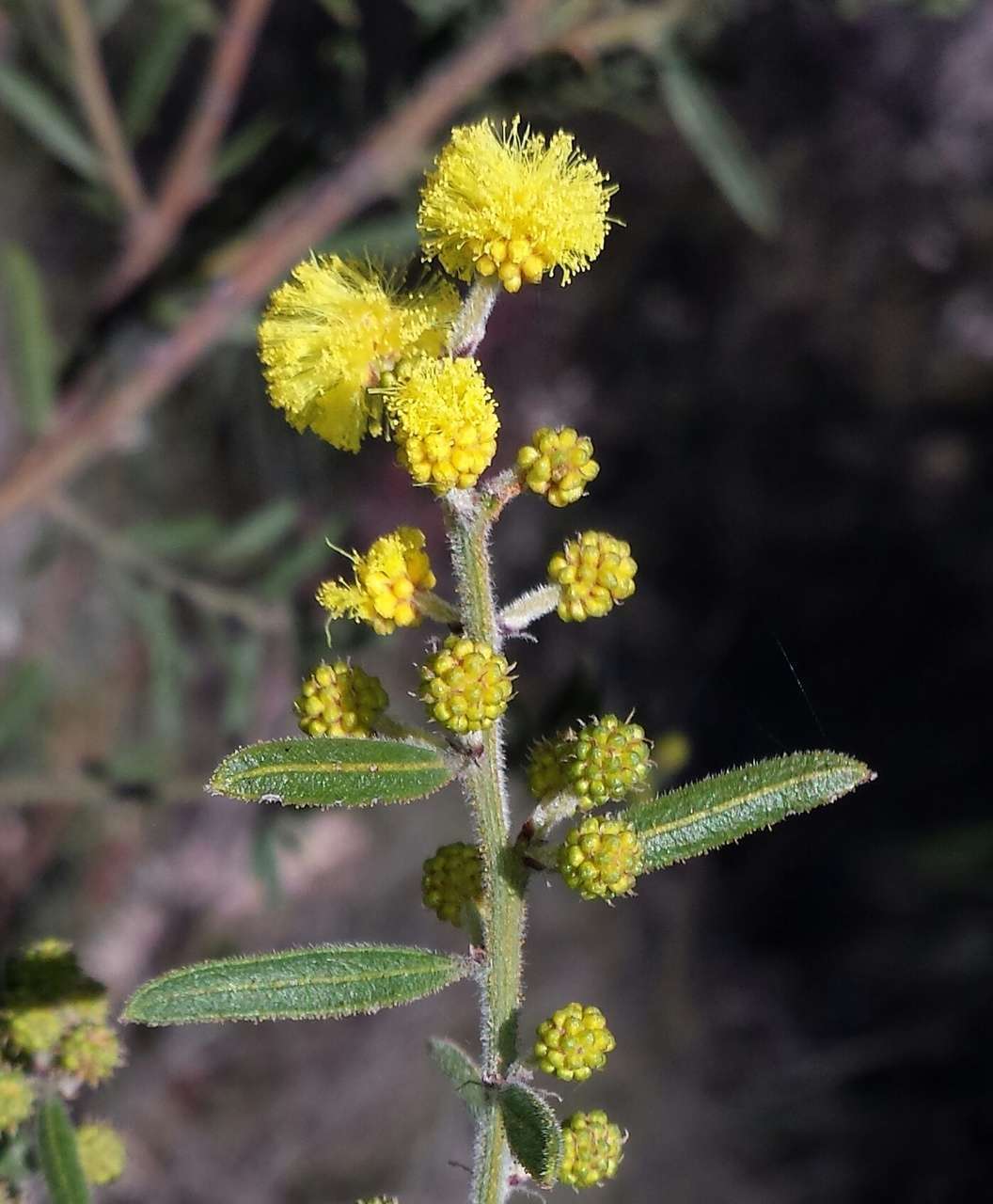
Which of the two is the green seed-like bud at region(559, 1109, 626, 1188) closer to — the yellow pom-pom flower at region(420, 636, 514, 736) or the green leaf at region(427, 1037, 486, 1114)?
the green leaf at region(427, 1037, 486, 1114)

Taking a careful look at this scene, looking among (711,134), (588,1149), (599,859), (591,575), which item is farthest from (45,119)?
(588,1149)

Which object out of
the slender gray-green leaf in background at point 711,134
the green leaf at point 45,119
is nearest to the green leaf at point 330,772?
the slender gray-green leaf in background at point 711,134

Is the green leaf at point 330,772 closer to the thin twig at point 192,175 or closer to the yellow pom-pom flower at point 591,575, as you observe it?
the yellow pom-pom flower at point 591,575

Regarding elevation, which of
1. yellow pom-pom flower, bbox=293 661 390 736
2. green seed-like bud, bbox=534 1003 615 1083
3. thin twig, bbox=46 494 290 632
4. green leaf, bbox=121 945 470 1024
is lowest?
green seed-like bud, bbox=534 1003 615 1083

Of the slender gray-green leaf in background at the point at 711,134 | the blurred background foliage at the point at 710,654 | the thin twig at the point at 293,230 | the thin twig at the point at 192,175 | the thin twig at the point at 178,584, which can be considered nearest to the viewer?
the thin twig at the point at 293,230

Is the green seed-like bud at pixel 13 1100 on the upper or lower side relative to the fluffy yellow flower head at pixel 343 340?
lower

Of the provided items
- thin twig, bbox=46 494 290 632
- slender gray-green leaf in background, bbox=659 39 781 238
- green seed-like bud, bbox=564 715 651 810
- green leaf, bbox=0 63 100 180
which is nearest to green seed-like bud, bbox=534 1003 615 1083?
green seed-like bud, bbox=564 715 651 810
